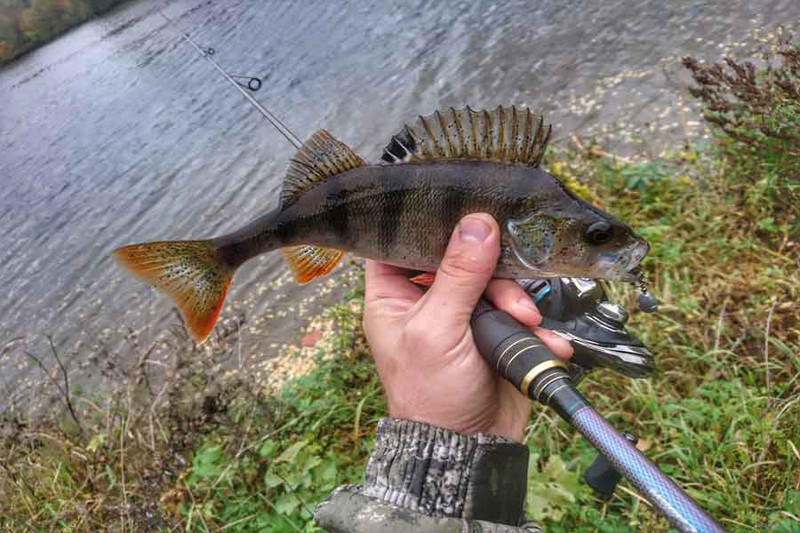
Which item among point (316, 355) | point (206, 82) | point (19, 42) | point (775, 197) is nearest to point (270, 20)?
point (206, 82)

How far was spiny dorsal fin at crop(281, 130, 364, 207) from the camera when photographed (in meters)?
2.09

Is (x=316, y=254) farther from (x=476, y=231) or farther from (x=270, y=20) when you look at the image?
(x=270, y=20)

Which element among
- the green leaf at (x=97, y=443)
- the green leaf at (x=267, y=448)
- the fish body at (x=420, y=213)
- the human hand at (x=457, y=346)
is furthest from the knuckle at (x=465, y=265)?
the green leaf at (x=97, y=443)

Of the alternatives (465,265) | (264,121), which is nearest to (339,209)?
(465,265)

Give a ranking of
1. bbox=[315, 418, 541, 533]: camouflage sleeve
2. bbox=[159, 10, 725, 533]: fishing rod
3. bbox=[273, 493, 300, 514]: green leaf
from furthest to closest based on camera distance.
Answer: bbox=[273, 493, 300, 514]: green leaf → bbox=[315, 418, 541, 533]: camouflage sleeve → bbox=[159, 10, 725, 533]: fishing rod

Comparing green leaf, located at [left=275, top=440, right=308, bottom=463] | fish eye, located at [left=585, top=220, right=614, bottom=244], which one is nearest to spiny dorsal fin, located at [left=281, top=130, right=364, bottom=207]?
fish eye, located at [left=585, top=220, right=614, bottom=244]

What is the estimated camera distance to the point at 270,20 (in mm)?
16703

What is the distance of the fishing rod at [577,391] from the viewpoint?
109cm

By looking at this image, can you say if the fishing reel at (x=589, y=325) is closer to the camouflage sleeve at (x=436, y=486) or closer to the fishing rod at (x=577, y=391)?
the fishing rod at (x=577, y=391)

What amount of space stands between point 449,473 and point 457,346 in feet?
1.30

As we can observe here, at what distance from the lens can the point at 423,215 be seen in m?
1.99

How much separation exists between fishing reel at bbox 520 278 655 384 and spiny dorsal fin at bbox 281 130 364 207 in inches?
32.8

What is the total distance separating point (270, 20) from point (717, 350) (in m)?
16.6

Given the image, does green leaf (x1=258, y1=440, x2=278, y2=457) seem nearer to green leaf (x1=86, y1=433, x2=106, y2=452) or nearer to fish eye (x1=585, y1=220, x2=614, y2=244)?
green leaf (x1=86, y1=433, x2=106, y2=452)
